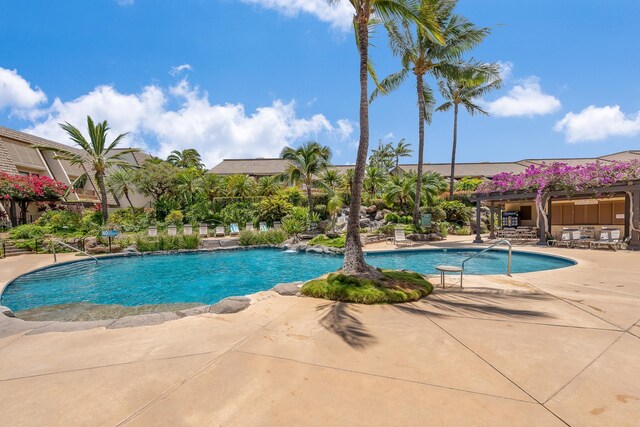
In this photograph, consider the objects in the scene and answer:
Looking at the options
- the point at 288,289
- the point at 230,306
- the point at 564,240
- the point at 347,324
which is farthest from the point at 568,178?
the point at 230,306

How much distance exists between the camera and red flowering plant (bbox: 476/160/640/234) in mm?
12538

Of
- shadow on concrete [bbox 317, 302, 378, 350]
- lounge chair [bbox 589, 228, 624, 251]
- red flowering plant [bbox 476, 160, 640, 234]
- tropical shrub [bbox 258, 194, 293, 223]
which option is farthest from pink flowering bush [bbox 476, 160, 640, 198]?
tropical shrub [bbox 258, 194, 293, 223]

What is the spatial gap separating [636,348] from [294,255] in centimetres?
1364

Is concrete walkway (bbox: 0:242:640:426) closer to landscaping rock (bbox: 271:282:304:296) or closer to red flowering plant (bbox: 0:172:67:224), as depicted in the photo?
landscaping rock (bbox: 271:282:304:296)

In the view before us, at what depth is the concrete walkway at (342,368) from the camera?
7.53 ft

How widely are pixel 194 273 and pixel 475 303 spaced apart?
10198mm

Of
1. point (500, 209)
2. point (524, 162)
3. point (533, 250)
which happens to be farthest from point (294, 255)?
point (524, 162)

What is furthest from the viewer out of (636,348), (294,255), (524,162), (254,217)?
(524,162)

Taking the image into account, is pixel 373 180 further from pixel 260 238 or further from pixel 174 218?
pixel 174 218

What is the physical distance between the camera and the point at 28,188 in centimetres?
2028

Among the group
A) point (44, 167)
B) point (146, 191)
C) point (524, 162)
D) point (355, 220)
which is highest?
point (524, 162)

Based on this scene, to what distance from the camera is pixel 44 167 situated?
25375mm

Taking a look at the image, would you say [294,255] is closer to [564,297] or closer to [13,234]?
[564,297]

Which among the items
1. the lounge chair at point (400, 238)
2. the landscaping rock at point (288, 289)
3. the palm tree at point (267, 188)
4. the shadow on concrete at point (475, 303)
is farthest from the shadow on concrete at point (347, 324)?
the palm tree at point (267, 188)
